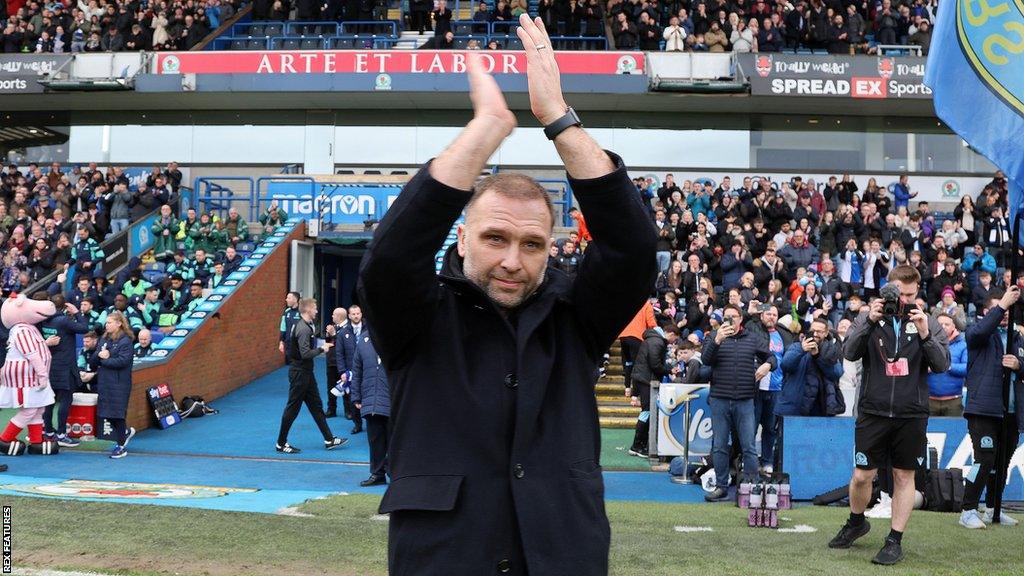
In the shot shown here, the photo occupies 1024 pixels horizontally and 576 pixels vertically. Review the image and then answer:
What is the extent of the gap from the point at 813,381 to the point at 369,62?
18.1m

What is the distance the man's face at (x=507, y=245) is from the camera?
2.32 meters

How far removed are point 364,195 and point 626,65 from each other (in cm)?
788

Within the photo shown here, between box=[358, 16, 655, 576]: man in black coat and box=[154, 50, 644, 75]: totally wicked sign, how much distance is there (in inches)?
922

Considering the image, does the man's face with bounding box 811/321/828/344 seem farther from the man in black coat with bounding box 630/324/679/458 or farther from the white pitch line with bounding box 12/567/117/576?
the white pitch line with bounding box 12/567/117/576

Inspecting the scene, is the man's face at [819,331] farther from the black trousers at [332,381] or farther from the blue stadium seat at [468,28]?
the blue stadium seat at [468,28]

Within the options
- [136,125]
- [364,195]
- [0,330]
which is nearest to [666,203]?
[364,195]

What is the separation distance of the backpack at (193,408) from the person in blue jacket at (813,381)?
9.41 meters

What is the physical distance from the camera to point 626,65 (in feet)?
84.2

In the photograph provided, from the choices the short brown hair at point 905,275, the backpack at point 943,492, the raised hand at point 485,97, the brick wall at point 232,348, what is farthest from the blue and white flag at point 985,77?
the brick wall at point 232,348

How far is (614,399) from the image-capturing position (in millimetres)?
16719

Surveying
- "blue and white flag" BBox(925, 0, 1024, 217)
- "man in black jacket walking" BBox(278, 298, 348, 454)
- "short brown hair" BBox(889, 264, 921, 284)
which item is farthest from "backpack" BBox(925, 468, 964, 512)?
"man in black jacket walking" BBox(278, 298, 348, 454)

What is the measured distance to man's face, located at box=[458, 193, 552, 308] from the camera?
2.32m

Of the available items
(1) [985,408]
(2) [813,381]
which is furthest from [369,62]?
(1) [985,408]

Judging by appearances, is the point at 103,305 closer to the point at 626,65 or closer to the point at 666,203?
the point at 666,203
